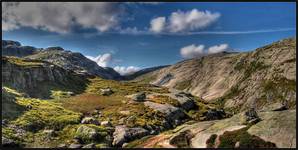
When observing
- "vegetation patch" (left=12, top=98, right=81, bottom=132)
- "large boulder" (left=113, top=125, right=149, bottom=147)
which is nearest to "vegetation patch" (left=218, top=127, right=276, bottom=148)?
"large boulder" (left=113, top=125, right=149, bottom=147)

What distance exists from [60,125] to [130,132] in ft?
59.2

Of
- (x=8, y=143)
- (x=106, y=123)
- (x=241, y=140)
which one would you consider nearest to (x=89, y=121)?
(x=106, y=123)

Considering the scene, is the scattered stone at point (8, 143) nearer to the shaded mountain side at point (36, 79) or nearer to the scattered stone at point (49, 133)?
the scattered stone at point (49, 133)

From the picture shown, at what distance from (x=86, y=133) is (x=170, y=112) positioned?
3522 centimetres

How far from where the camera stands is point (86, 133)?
273 feet

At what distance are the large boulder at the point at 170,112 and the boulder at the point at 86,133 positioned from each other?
2954 centimetres

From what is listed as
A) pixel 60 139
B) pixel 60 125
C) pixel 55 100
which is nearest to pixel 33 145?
pixel 60 139

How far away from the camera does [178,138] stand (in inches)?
2511

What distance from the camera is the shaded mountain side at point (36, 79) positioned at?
121m

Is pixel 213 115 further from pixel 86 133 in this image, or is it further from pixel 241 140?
pixel 241 140

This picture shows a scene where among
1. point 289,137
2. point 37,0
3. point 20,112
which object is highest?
point 37,0

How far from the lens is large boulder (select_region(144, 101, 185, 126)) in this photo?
358 feet

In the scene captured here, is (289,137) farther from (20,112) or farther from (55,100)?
(55,100)

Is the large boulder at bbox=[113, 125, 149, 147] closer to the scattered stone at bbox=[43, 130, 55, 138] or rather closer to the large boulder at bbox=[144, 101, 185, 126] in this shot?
the scattered stone at bbox=[43, 130, 55, 138]
